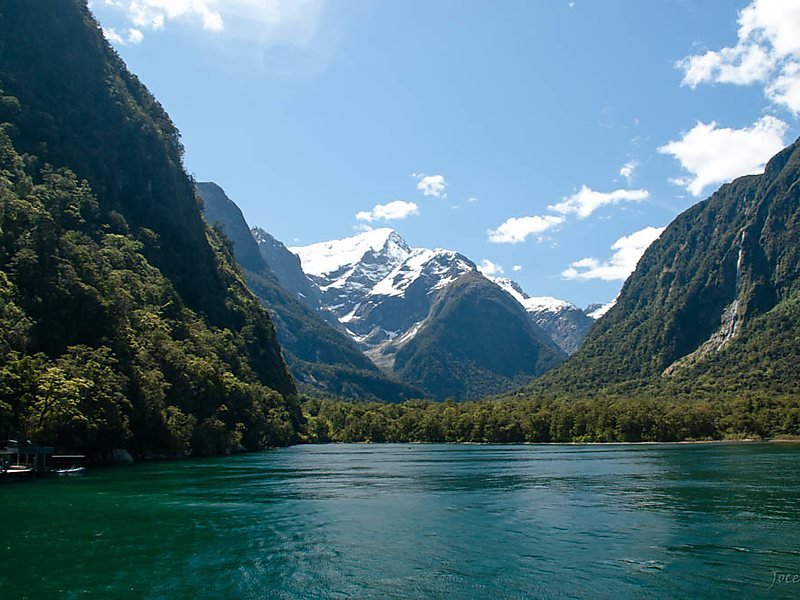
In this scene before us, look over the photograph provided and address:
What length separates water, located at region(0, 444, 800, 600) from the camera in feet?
128

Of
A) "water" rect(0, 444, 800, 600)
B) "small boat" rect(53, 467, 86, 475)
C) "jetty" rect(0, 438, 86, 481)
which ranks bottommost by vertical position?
"water" rect(0, 444, 800, 600)

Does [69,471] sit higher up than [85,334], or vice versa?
[85,334]

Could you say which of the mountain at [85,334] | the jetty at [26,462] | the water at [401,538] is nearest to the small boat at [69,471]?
the jetty at [26,462]

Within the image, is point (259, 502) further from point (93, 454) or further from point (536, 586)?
point (93, 454)

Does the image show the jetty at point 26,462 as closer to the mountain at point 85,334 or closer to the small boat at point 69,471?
the small boat at point 69,471

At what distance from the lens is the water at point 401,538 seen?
39.1m

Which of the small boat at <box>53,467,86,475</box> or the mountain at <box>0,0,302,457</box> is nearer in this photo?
the small boat at <box>53,467,86,475</box>

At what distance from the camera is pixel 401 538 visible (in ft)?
177

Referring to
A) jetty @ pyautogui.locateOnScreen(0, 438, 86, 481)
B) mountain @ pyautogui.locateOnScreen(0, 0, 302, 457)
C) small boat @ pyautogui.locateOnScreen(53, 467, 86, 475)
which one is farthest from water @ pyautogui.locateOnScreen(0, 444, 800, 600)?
mountain @ pyautogui.locateOnScreen(0, 0, 302, 457)

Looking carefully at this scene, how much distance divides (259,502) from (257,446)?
128 metres

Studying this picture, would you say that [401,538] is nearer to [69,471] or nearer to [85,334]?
[69,471]

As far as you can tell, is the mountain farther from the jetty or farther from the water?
the water

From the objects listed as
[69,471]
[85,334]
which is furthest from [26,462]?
[85,334]

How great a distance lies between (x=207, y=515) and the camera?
6375cm
